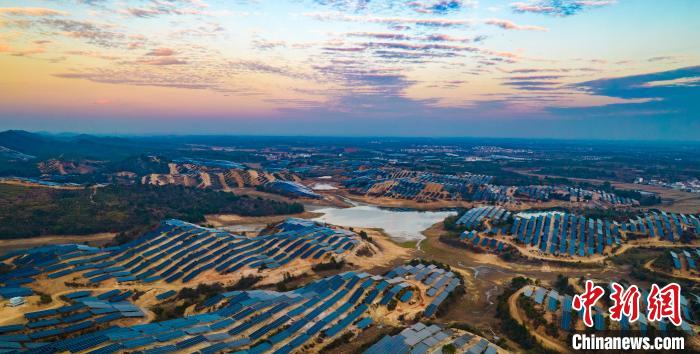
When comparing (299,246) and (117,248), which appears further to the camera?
(299,246)

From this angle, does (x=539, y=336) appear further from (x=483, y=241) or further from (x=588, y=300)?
(x=483, y=241)

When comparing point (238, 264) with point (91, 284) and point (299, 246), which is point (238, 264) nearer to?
point (299, 246)

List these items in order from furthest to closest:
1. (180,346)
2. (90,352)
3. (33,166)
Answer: (33,166) → (180,346) → (90,352)

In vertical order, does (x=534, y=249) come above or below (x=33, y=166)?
below

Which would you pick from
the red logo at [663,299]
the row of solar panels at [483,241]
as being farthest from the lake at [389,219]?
the red logo at [663,299]

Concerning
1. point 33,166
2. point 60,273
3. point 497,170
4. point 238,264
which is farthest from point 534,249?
point 33,166

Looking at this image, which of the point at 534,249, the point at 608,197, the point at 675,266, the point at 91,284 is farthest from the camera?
the point at 608,197
